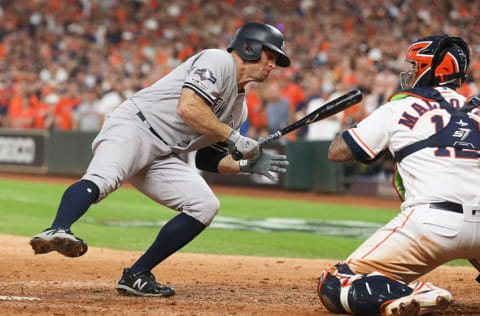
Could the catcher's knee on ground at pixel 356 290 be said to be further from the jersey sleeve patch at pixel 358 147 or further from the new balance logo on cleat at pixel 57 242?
the new balance logo on cleat at pixel 57 242

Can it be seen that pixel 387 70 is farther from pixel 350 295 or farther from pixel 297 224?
pixel 350 295

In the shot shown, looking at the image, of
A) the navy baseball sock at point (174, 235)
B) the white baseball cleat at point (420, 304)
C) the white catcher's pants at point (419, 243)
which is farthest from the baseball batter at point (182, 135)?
the white baseball cleat at point (420, 304)

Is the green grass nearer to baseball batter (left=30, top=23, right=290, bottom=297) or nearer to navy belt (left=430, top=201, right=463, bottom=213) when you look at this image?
baseball batter (left=30, top=23, right=290, bottom=297)

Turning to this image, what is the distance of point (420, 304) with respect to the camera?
3656mm

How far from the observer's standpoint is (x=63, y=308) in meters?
4.22

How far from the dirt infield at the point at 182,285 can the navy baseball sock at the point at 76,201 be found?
535mm

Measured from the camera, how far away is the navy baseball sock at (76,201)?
4249mm

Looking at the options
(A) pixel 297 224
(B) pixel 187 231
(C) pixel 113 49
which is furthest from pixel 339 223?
(C) pixel 113 49

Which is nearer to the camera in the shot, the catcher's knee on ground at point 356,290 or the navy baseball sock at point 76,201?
the catcher's knee on ground at point 356,290

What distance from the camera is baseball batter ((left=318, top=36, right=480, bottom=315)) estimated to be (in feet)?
12.6

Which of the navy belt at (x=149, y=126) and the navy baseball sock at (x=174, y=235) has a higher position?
the navy belt at (x=149, y=126)

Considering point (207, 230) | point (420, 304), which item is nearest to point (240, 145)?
point (420, 304)

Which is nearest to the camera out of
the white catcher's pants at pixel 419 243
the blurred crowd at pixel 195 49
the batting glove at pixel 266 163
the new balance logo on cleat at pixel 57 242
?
the white catcher's pants at pixel 419 243

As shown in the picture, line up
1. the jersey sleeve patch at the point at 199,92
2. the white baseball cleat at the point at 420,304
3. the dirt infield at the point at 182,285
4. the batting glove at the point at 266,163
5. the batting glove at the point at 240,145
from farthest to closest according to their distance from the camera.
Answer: the batting glove at the point at 266,163, the batting glove at the point at 240,145, the jersey sleeve patch at the point at 199,92, the dirt infield at the point at 182,285, the white baseball cleat at the point at 420,304
